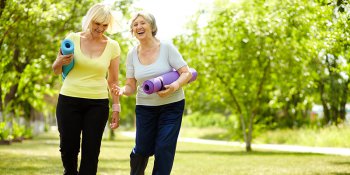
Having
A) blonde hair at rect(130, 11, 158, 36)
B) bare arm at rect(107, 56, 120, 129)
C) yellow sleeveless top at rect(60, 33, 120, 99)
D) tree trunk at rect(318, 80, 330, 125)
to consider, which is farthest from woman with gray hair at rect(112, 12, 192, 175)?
tree trunk at rect(318, 80, 330, 125)

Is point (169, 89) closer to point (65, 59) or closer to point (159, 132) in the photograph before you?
point (159, 132)

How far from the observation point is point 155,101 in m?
5.79

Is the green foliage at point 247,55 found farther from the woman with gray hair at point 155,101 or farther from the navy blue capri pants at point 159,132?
the navy blue capri pants at point 159,132

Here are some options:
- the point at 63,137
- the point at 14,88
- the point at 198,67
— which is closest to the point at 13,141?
the point at 14,88

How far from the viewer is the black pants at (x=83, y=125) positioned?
564 centimetres

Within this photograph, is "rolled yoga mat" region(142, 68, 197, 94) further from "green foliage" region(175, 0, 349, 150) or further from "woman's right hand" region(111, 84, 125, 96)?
"green foliage" region(175, 0, 349, 150)

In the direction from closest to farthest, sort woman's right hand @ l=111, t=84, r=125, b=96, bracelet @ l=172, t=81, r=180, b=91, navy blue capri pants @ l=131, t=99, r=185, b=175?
bracelet @ l=172, t=81, r=180, b=91 → navy blue capri pants @ l=131, t=99, r=185, b=175 → woman's right hand @ l=111, t=84, r=125, b=96

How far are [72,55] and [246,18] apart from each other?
16252 mm

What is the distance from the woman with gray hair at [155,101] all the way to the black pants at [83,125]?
325 mm

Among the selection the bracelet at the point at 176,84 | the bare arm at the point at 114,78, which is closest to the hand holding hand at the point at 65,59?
the bare arm at the point at 114,78

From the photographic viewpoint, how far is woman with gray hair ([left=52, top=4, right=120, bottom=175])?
5617 millimetres

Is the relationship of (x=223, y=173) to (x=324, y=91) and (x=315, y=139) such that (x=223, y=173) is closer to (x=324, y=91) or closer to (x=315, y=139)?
(x=315, y=139)

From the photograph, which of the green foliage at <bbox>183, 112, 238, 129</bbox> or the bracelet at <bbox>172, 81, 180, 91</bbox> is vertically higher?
the bracelet at <bbox>172, 81, 180, 91</bbox>

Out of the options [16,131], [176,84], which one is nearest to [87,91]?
[176,84]
